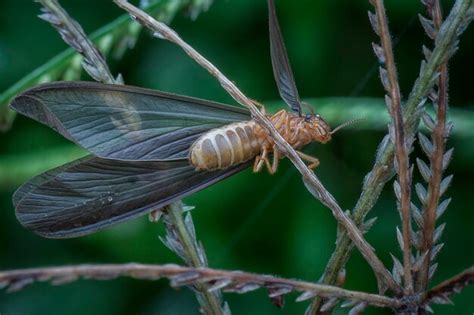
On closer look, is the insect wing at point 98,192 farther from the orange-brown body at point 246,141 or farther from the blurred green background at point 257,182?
the blurred green background at point 257,182

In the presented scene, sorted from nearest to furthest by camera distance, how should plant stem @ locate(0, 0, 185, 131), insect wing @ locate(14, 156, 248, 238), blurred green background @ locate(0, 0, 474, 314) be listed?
1. insect wing @ locate(14, 156, 248, 238)
2. plant stem @ locate(0, 0, 185, 131)
3. blurred green background @ locate(0, 0, 474, 314)

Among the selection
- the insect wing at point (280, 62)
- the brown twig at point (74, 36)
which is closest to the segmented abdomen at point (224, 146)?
the insect wing at point (280, 62)

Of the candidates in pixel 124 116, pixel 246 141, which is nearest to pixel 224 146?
pixel 246 141

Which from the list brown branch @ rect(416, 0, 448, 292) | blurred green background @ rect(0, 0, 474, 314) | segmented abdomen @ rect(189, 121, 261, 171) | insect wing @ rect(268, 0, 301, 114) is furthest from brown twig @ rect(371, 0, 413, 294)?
blurred green background @ rect(0, 0, 474, 314)

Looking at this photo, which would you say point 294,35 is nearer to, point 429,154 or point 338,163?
point 338,163

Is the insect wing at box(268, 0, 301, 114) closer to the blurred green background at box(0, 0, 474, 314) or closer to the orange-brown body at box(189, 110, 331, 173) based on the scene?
the orange-brown body at box(189, 110, 331, 173)
